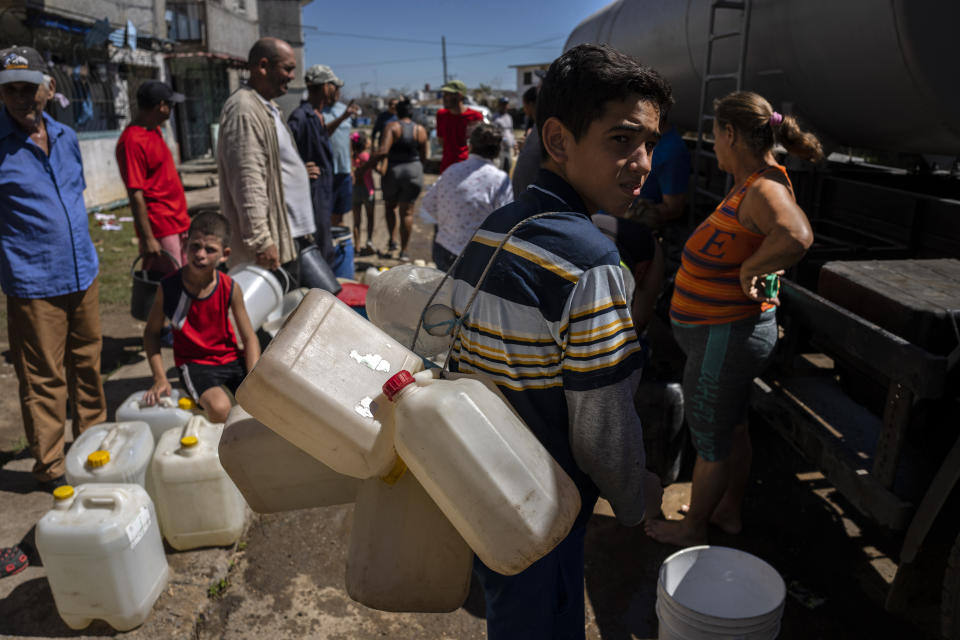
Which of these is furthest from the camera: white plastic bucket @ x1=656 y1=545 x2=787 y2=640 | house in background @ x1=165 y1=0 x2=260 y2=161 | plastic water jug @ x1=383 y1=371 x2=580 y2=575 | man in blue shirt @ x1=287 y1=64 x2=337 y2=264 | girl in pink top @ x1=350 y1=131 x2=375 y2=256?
house in background @ x1=165 y1=0 x2=260 y2=161

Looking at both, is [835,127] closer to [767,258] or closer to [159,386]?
[767,258]

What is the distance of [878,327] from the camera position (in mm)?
2385

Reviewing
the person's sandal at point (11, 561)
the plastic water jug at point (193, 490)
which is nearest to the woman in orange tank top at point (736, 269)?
the plastic water jug at point (193, 490)

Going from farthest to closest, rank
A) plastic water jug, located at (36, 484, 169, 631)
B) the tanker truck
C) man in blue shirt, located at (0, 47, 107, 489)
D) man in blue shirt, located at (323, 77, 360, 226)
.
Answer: man in blue shirt, located at (323, 77, 360, 226) < man in blue shirt, located at (0, 47, 107, 489) < plastic water jug, located at (36, 484, 169, 631) < the tanker truck

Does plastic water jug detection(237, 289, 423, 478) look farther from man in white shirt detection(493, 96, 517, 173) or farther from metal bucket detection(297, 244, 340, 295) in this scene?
man in white shirt detection(493, 96, 517, 173)

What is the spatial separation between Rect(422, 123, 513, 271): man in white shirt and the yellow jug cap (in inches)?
95.1

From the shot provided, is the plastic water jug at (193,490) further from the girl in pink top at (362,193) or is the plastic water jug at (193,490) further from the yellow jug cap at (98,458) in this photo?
the girl in pink top at (362,193)

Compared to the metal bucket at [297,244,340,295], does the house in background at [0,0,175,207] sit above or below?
above

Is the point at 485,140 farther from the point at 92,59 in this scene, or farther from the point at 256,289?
the point at 92,59

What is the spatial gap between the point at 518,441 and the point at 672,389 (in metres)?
2.50

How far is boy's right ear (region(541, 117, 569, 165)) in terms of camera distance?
4.89ft

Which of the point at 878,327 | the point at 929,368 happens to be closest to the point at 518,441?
the point at 929,368

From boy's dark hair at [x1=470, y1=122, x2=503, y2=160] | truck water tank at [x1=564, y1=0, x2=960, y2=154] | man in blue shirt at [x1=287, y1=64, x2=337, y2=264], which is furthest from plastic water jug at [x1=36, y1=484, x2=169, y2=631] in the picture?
truck water tank at [x1=564, y1=0, x2=960, y2=154]

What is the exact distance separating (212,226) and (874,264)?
121 inches
